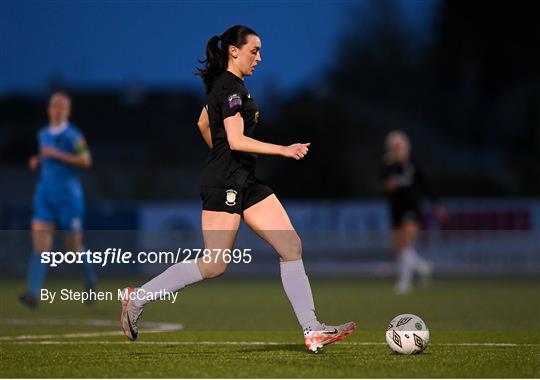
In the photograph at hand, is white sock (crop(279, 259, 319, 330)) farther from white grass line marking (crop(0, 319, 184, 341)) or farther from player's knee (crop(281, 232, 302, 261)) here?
white grass line marking (crop(0, 319, 184, 341))

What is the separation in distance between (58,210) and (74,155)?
764 millimetres

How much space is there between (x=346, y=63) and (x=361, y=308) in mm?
46142

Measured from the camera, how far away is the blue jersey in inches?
562

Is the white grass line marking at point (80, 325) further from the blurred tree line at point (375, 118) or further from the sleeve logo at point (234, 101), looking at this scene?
the blurred tree line at point (375, 118)

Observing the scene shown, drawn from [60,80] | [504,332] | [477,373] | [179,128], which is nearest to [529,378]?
[477,373]

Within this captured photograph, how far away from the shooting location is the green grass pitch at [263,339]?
754cm

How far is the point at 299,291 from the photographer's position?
27.8 ft

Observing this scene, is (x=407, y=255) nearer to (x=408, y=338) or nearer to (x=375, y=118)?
(x=408, y=338)

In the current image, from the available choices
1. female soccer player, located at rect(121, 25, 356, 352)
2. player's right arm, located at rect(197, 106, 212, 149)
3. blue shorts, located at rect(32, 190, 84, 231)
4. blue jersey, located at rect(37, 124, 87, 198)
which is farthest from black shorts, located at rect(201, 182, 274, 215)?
blue shorts, located at rect(32, 190, 84, 231)

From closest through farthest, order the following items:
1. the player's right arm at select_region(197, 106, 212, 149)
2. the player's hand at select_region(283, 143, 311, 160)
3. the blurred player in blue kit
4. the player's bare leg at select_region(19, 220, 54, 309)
Result: the player's hand at select_region(283, 143, 311, 160)
the player's right arm at select_region(197, 106, 212, 149)
the player's bare leg at select_region(19, 220, 54, 309)
the blurred player in blue kit

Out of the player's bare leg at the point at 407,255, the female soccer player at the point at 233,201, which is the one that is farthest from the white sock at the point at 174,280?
the player's bare leg at the point at 407,255

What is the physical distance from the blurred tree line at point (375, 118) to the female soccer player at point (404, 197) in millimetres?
12736

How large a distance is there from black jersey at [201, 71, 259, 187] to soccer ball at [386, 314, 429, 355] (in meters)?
A: 1.52

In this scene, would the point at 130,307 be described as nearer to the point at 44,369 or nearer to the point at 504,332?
the point at 44,369
